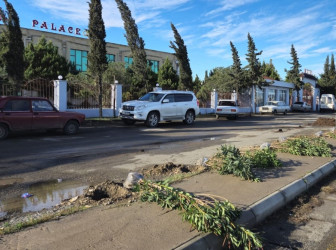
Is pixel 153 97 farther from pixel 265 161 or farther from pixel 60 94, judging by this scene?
pixel 265 161

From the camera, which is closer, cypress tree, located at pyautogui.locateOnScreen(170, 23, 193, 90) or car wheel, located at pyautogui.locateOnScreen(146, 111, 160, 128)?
car wheel, located at pyautogui.locateOnScreen(146, 111, 160, 128)

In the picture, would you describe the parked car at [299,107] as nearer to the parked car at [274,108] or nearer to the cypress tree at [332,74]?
the parked car at [274,108]

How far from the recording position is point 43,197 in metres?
4.92

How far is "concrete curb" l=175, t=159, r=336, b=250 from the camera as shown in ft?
10.6

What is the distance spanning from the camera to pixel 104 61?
62.1ft

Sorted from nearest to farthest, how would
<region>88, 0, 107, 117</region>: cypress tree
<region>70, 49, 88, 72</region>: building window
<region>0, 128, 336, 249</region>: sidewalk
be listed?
<region>0, 128, 336, 249</region>: sidewalk < <region>88, 0, 107, 117</region>: cypress tree < <region>70, 49, 88, 72</region>: building window

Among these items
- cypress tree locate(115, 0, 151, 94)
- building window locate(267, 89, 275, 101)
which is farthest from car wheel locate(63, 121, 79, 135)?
building window locate(267, 89, 275, 101)

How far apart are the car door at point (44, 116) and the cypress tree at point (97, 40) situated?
710 centimetres

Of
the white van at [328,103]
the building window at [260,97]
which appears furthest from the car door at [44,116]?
the white van at [328,103]

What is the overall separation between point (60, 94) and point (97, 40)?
3.95 metres

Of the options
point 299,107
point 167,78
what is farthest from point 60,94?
point 299,107

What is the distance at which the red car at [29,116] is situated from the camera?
10.8 meters

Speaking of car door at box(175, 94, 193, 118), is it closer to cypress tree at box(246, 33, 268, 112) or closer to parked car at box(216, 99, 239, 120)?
parked car at box(216, 99, 239, 120)

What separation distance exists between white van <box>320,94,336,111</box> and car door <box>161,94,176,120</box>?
38430 millimetres
